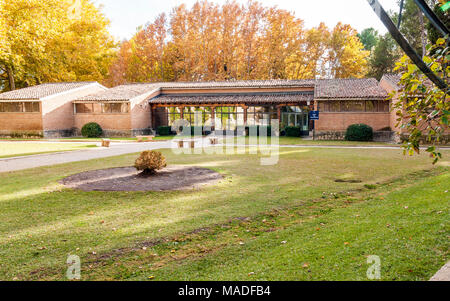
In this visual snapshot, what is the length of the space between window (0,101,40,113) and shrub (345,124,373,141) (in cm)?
2849

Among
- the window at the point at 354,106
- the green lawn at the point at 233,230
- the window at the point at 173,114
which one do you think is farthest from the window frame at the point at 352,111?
the green lawn at the point at 233,230

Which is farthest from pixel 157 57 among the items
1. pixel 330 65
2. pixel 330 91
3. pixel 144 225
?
pixel 144 225

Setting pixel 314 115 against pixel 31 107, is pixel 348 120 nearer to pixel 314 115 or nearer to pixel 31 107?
pixel 314 115

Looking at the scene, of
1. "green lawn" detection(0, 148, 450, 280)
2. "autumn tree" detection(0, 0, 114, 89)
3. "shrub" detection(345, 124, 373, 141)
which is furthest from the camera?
"autumn tree" detection(0, 0, 114, 89)

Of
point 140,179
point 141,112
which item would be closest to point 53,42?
point 141,112

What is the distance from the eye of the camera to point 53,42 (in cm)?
4109

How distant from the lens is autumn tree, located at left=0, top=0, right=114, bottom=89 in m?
33.6

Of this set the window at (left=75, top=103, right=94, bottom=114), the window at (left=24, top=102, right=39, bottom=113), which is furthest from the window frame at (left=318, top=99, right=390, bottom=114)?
the window at (left=24, top=102, right=39, bottom=113)

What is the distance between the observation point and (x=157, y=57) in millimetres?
46906

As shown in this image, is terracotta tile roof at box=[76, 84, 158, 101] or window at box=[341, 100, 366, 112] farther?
terracotta tile roof at box=[76, 84, 158, 101]

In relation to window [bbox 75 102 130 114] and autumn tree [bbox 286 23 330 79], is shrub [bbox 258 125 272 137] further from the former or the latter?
autumn tree [bbox 286 23 330 79]

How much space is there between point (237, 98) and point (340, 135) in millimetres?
11132

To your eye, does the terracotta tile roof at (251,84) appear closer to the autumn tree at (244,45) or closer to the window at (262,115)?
the window at (262,115)

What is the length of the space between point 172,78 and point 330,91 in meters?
27.4
